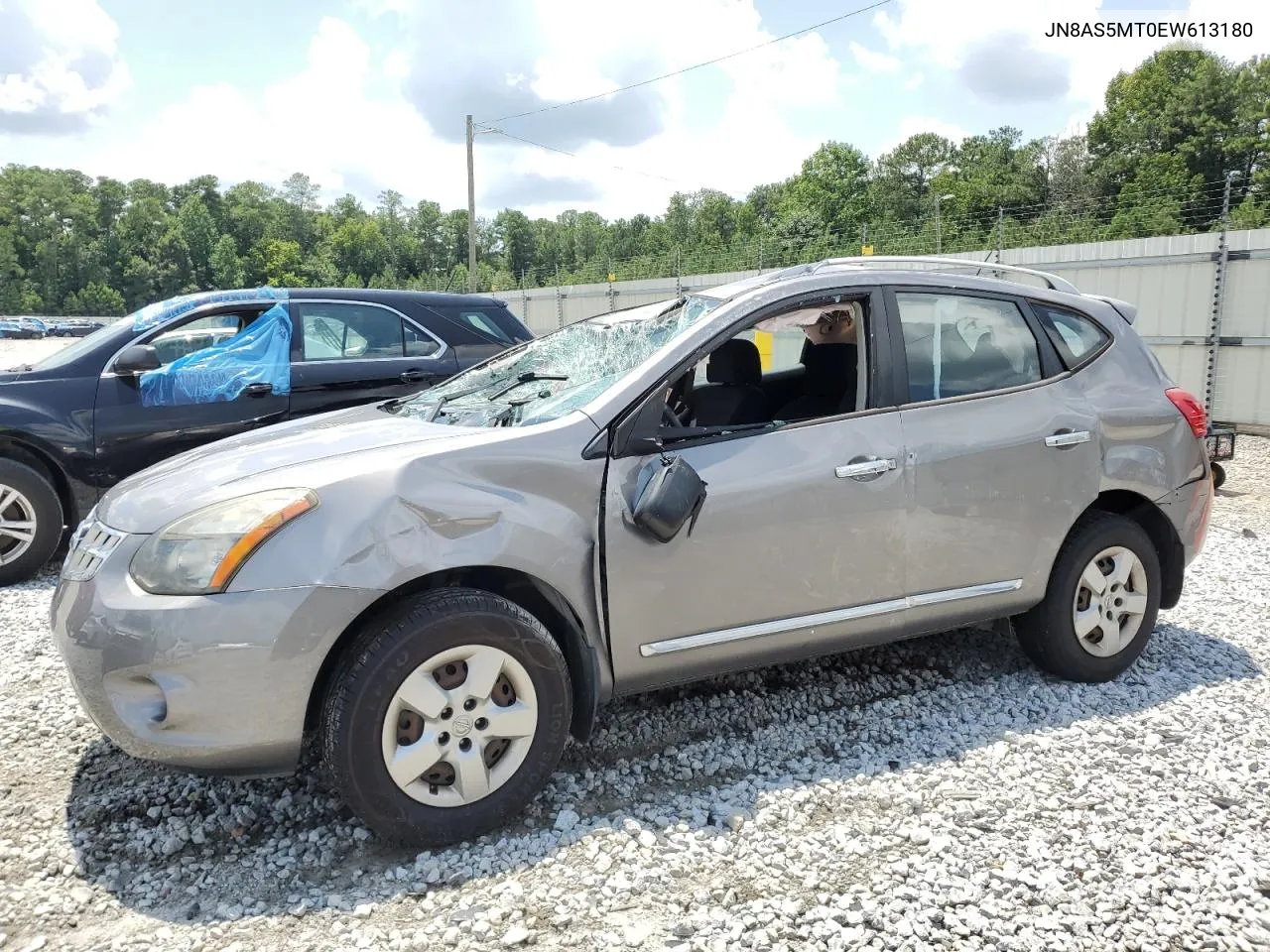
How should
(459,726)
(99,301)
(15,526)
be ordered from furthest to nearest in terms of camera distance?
(99,301) → (15,526) → (459,726)

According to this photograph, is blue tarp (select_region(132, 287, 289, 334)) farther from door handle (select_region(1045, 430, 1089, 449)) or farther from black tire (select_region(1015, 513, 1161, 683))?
black tire (select_region(1015, 513, 1161, 683))

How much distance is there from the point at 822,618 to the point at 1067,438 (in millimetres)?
1296

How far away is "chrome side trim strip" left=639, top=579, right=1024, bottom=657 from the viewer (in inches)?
120

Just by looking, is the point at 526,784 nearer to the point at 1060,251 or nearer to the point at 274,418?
the point at 274,418

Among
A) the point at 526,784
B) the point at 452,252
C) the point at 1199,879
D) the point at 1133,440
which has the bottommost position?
the point at 1199,879

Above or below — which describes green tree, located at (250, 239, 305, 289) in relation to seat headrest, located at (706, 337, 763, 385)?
above

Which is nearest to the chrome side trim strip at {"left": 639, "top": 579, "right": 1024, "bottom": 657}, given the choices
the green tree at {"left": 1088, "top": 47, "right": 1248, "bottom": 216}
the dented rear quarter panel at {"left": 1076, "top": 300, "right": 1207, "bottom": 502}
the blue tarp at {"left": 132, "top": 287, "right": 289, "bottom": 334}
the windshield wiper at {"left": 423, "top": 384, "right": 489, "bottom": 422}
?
the dented rear quarter panel at {"left": 1076, "top": 300, "right": 1207, "bottom": 502}

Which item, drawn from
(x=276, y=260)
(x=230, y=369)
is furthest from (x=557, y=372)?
(x=276, y=260)

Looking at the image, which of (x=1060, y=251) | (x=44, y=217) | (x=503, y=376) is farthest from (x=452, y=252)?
(x=503, y=376)

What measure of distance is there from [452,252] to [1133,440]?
121313 mm

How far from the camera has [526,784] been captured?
2.81 metres

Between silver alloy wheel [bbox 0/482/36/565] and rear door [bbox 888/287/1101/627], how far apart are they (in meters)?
5.10

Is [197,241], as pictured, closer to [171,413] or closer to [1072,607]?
[171,413]

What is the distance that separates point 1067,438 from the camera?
3.68m
